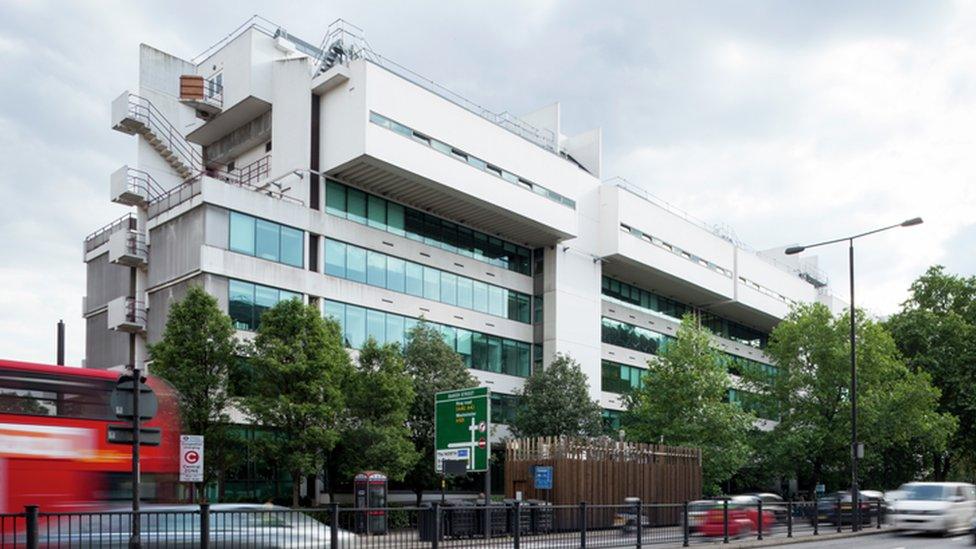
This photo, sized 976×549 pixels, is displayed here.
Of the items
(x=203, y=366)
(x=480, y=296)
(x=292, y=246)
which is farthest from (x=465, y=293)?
(x=203, y=366)

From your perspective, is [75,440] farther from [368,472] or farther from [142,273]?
[142,273]

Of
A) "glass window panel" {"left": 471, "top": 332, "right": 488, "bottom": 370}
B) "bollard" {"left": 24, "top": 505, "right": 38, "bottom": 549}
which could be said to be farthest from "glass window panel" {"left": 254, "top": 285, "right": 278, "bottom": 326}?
"bollard" {"left": 24, "top": 505, "right": 38, "bottom": 549}

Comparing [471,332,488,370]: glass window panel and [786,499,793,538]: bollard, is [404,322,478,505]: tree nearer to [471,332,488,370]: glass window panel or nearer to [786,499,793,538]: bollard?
[471,332,488,370]: glass window panel

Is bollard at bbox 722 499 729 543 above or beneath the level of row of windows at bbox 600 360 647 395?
beneath

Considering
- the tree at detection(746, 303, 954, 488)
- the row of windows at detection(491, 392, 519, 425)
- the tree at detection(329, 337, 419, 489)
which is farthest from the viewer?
the tree at detection(746, 303, 954, 488)

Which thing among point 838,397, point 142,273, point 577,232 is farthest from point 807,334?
point 142,273

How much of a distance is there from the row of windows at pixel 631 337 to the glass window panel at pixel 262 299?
21902 millimetres

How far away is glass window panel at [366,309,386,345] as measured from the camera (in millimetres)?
42188

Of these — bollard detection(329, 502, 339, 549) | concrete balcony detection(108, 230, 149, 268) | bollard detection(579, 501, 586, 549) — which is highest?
concrete balcony detection(108, 230, 149, 268)

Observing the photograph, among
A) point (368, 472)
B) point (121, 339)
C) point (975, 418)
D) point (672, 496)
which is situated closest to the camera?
point (368, 472)

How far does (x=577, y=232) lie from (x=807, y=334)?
1345cm

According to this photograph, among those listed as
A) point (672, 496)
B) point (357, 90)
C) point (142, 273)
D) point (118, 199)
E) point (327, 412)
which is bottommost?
point (672, 496)

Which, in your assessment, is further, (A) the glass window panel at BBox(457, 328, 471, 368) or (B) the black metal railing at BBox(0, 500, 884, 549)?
(A) the glass window panel at BBox(457, 328, 471, 368)

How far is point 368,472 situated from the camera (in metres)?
31.1
